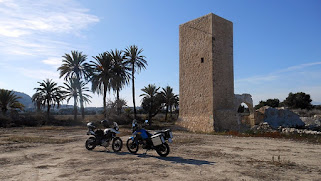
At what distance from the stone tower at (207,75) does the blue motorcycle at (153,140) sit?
910cm

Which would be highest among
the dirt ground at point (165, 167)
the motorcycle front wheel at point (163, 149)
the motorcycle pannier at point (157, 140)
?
the motorcycle pannier at point (157, 140)

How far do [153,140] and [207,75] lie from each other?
1014 centimetres

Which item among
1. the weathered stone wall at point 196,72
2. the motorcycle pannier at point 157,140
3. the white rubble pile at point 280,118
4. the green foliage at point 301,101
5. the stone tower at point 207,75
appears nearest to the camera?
the motorcycle pannier at point 157,140

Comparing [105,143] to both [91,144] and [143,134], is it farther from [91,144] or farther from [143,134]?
[143,134]

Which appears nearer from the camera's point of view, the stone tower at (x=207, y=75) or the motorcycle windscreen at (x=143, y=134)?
the motorcycle windscreen at (x=143, y=134)

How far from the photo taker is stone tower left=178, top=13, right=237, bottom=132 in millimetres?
16078

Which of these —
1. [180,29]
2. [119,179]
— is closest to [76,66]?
[180,29]

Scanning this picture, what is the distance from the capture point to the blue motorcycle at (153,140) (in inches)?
279

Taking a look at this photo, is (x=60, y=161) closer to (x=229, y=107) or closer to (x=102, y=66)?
(x=229, y=107)

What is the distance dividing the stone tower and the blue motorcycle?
358 inches

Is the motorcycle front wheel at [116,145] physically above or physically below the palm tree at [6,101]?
below

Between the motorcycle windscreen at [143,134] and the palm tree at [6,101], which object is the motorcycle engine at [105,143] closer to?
the motorcycle windscreen at [143,134]

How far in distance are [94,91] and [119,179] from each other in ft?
78.6

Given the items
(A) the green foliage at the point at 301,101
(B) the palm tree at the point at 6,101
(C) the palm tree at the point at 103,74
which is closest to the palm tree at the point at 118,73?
(C) the palm tree at the point at 103,74
